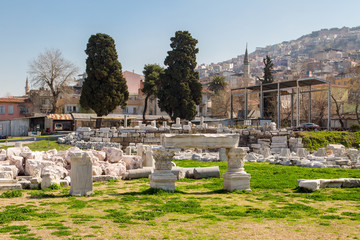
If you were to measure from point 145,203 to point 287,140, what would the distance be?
23.3 meters

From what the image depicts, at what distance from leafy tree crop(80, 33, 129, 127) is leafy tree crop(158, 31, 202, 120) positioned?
5659mm

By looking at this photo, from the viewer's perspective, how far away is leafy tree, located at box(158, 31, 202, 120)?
133 feet

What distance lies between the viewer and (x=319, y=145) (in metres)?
28.6

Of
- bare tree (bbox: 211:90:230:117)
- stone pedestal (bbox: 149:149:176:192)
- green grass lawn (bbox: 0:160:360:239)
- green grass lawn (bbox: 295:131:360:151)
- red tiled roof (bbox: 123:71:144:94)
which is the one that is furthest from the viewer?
red tiled roof (bbox: 123:71:144:94)

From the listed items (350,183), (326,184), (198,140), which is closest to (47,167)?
(198,140)

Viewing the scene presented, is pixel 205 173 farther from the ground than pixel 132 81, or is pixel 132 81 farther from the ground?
pixel 132 81

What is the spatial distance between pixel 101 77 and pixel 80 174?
92.2 feet

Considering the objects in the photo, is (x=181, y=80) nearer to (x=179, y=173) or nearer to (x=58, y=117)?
(x=58, y=117)

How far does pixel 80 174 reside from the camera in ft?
31.7

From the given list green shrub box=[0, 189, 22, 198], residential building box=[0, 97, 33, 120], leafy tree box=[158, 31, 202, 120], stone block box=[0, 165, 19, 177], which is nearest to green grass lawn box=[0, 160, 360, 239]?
green shrub box=[0, 189, 22, 198]

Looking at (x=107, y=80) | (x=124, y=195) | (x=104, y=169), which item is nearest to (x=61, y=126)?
(x=107, y=80)

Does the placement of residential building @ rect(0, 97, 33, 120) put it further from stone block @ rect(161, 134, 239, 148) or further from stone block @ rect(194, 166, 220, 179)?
stone block @ rect(161, 134, 239, 148)

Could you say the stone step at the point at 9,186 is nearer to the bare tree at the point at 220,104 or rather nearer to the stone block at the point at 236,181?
the stone block at the point at 236,181

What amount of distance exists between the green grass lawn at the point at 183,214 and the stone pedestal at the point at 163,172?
27 centimetres
